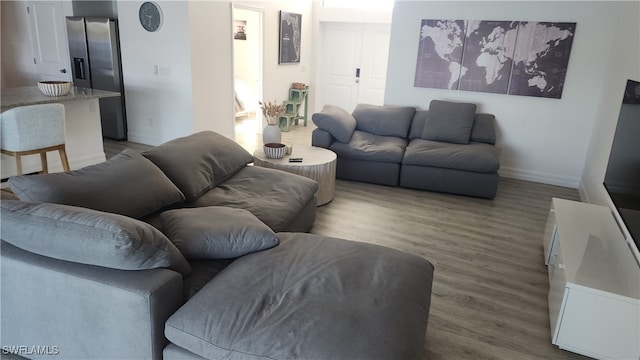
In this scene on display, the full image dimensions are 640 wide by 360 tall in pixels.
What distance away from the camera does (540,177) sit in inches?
204

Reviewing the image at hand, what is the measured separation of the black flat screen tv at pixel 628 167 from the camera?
7.39 feet

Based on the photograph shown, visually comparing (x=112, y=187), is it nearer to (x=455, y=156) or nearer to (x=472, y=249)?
(x=472, y=249)

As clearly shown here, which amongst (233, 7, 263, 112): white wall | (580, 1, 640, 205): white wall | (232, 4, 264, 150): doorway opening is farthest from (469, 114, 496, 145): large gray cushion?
(233, 7, 263, 112): white wall

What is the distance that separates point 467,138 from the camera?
4.91 meters

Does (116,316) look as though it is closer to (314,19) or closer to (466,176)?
(466,176)

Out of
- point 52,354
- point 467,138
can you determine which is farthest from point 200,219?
point 467,138

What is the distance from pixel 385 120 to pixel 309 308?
3.83m

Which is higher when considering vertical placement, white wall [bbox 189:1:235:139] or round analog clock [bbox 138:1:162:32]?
round analog clock [bbox 138:1:162:32]

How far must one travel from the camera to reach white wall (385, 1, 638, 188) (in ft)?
15.3

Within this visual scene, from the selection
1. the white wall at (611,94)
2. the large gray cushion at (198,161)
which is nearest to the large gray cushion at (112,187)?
the large gray cushion at (198,161)

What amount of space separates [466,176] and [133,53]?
14.9 ft

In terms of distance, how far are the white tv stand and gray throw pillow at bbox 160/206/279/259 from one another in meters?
1.52

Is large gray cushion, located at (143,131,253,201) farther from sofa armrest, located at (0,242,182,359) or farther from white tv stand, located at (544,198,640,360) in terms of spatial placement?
white tv stand, located at (544,198,640,360)

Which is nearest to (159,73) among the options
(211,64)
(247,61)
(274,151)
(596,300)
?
(211,64)
